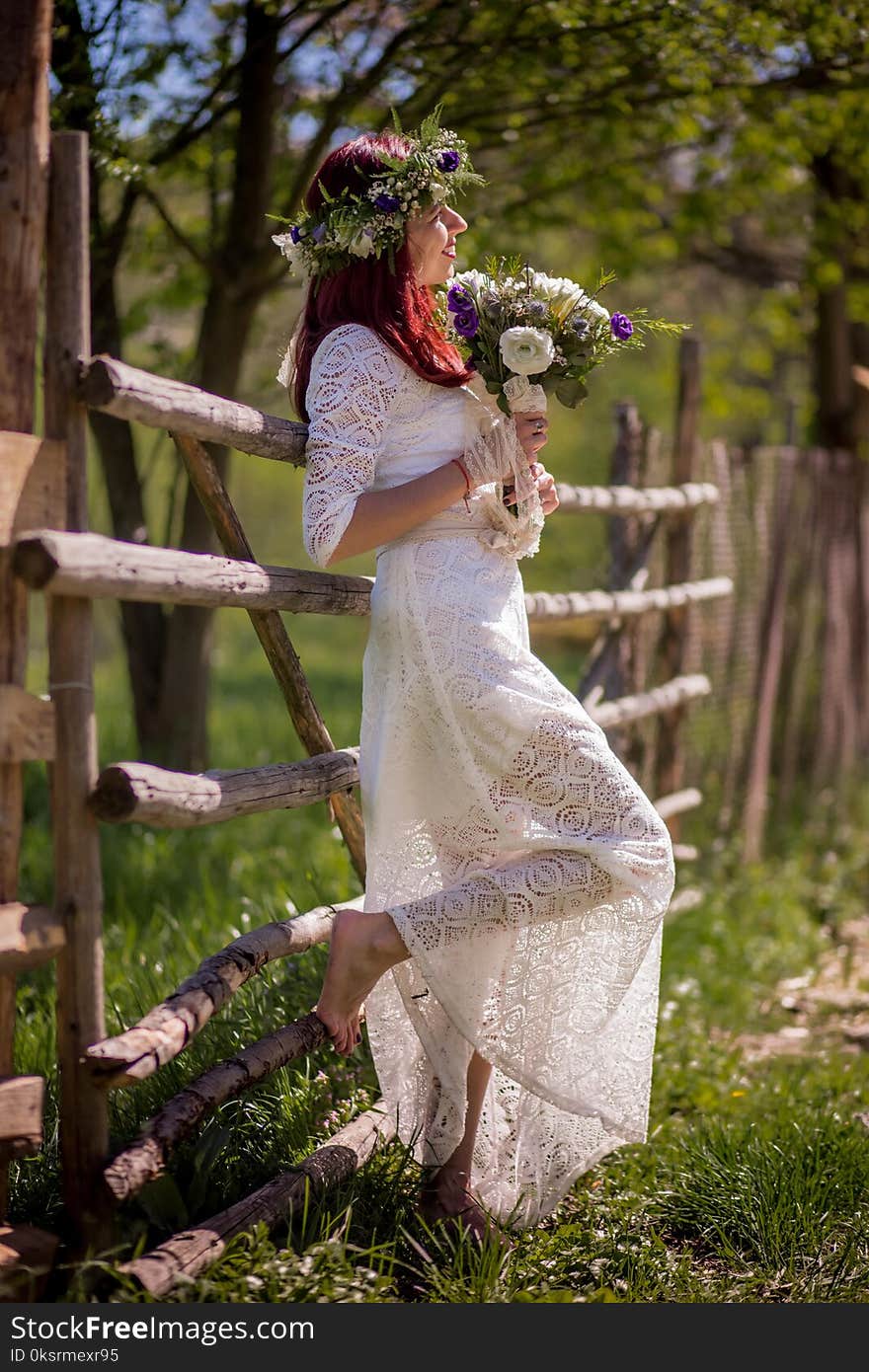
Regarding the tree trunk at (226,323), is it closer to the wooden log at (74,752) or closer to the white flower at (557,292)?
the white flower at (557,292)

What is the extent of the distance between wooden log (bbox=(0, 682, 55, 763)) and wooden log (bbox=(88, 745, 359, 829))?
0.38 feet

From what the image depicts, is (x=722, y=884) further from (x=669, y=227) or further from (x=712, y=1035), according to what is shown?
(x=669, y=227)

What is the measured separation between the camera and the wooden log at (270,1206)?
2.30m

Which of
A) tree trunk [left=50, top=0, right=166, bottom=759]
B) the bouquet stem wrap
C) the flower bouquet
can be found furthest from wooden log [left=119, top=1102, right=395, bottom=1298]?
tree trunk [left=50, top=0, right=166, bottom=759]

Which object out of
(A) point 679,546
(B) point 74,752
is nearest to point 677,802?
(A) point 679,546

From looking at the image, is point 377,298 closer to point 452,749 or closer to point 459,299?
point 459,299

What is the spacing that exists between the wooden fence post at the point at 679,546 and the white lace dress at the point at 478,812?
2.97 meters

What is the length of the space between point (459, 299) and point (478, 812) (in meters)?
1.09

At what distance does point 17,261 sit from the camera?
227 centimetres

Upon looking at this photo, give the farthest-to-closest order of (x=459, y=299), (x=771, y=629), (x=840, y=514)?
(x=840, y=514) → (x=771, y=629) → (x=459, y=299)

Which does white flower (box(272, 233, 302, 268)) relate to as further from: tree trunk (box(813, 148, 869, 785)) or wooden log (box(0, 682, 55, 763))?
tree trunk (box(813, 148, 869, 785))

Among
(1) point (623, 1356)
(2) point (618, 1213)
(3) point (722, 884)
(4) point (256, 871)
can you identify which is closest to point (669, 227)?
(3) point (722, 884)

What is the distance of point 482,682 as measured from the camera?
276 cm

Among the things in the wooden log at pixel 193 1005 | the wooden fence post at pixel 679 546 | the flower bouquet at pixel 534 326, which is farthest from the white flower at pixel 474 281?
the wooden fence post at pixel 679 546
